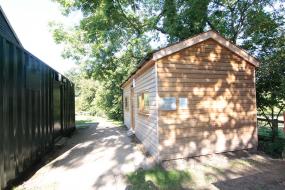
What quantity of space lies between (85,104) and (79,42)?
69.0 ft

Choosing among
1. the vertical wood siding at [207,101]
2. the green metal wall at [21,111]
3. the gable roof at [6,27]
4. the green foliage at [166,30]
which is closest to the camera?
the green metal wall at [21,111]

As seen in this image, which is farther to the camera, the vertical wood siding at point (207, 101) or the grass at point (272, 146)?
the grass at point (272, 146)

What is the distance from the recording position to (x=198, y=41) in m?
6.30

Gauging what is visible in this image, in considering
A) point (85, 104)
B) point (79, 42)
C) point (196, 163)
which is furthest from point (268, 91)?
point (85, 104)

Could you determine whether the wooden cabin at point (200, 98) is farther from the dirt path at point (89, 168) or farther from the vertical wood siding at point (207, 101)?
the dirt path at point (89, 168)

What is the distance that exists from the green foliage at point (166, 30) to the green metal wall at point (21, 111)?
19.5 ft

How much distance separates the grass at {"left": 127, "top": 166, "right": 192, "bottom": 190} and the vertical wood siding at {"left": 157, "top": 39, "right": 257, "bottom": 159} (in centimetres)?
62

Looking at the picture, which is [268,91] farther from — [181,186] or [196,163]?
[181,186]

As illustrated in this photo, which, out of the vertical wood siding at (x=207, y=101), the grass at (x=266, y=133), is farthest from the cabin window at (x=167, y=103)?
the grass at (x=266, y=133)

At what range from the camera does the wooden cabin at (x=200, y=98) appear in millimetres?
6020

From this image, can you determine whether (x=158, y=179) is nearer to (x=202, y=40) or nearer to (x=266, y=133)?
(x=202, y=40)

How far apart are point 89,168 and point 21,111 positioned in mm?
2296

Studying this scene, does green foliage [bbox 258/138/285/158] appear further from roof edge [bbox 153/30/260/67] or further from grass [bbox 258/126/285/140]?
roof edge [bbox 153/30/260/67]

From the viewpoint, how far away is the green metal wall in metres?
4.06
